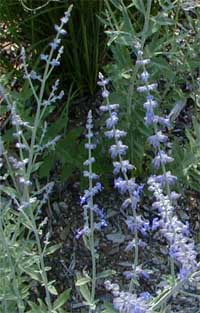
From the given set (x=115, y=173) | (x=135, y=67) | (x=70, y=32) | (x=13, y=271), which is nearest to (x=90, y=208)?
(x=115, y=173)

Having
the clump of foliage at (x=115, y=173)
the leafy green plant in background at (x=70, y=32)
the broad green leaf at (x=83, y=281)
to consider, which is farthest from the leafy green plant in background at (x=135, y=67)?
the broad green leaf at (x=83, y=281)

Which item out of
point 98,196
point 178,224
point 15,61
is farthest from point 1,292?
point 15,61

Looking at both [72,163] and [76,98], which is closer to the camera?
[72,163]

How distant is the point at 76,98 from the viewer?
11.2 feet

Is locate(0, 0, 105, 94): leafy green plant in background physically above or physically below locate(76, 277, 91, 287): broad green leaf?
above

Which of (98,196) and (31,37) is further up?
(31,37)

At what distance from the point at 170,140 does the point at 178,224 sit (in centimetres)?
139

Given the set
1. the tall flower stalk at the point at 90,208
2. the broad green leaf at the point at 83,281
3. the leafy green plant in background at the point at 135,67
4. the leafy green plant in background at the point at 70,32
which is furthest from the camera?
the leafy green plant in background at the point at 70,32

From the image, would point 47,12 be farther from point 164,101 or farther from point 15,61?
point 164,101

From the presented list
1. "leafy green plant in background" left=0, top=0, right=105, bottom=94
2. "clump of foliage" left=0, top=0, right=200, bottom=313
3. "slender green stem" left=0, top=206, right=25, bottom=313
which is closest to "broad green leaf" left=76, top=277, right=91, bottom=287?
"clump of foliage" left=0, top=0, right=200, bottom=313

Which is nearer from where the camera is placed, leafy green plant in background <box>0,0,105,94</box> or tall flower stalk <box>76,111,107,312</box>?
tall flower stalk <box>76,111,107,312</box>

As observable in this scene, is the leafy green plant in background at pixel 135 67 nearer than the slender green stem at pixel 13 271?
No

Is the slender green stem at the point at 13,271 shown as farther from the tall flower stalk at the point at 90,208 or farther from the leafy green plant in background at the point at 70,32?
the leafy green plant in background at the point at 70,32

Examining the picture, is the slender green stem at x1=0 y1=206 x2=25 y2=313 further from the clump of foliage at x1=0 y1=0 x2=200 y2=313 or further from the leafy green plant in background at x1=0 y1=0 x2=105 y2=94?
the leafy green plant in background at x1=0 y1=0 x2=105 y2=94
